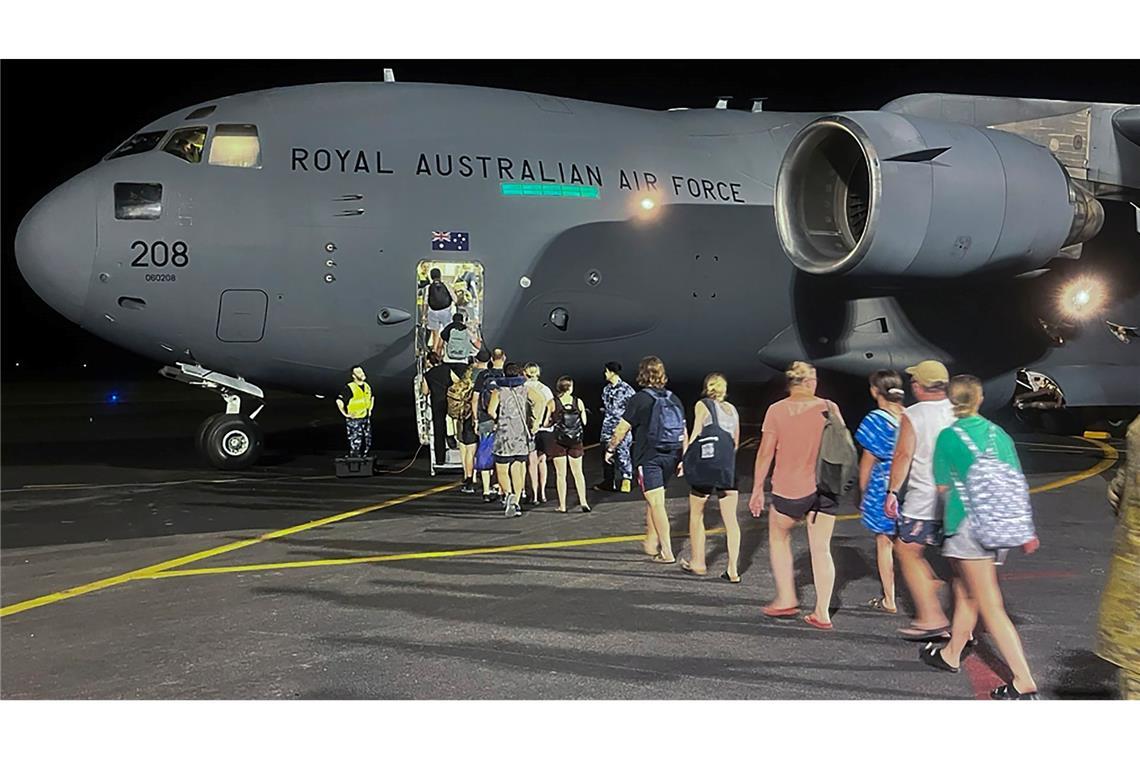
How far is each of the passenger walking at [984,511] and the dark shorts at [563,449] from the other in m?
5.35

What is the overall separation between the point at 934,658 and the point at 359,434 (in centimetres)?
809

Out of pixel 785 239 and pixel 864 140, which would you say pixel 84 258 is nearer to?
pixel 785 239

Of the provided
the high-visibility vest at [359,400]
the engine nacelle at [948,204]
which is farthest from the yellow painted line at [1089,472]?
the high-visibility vest at [359,400]

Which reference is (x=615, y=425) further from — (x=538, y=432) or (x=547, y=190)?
(x=547, y=190)

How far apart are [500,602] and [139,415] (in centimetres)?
1826

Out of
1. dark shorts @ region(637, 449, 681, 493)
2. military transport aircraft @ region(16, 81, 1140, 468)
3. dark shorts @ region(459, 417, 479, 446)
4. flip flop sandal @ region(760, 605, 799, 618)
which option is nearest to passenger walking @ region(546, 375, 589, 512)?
dark shorts @ region(459, 417, 479, 446)

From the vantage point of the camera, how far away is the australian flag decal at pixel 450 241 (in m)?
11.4

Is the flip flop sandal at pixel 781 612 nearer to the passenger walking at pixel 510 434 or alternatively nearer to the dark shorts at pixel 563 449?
the passenger walking at pixel 510 434

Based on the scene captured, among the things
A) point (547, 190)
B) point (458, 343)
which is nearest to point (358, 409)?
point (458, 343)

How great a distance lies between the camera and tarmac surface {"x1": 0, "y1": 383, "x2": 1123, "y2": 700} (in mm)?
5098

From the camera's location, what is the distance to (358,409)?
11711mm

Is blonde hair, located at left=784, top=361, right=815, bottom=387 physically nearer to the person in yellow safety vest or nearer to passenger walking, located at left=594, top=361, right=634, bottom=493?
passenger walking, located at left=594, top=361, right=634, bottom=493

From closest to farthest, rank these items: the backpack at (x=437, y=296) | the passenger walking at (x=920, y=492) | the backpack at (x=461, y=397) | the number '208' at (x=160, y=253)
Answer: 1. the passenger walking at (x=920, y=492)
2. the number '208' at (x=160, y=253)
3. the backpack at (x=461, y=397)
4. the backpack at (x=437, y=296)

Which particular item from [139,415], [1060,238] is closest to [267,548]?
[1060,238]
